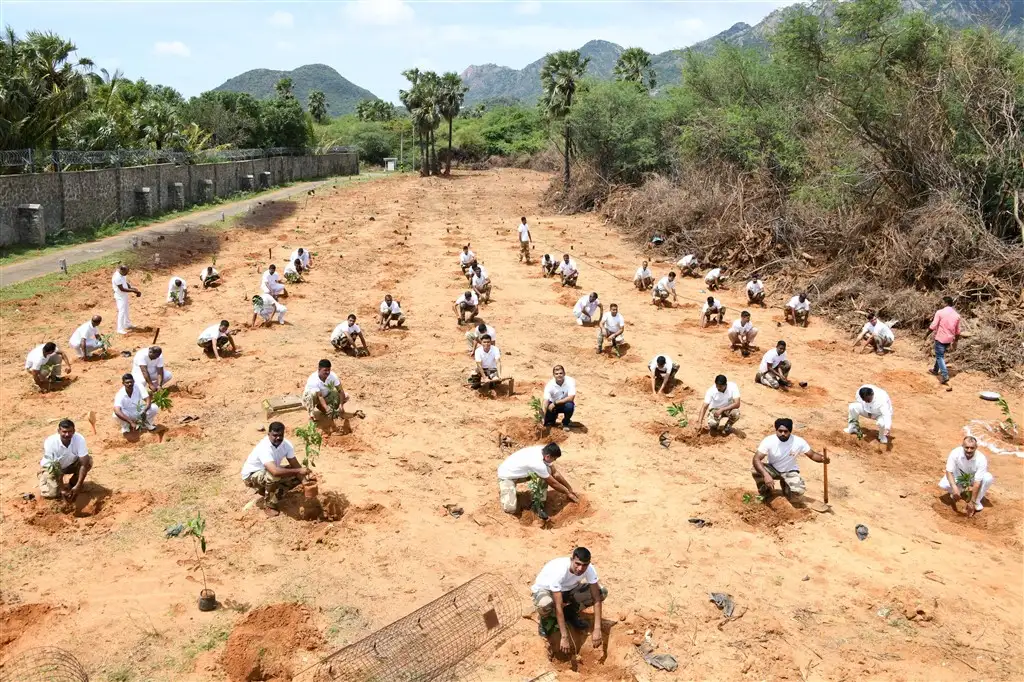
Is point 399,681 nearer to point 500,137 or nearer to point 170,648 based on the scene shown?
point 170,648

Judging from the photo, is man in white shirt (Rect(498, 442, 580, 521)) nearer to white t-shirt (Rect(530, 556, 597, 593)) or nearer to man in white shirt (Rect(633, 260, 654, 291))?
white t-shirt (Rect(530, 556, 597, 593))

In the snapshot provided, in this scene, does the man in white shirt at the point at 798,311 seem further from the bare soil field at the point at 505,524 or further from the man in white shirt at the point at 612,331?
the man in white shirt at the point at 612,331

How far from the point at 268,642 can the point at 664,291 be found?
15109 millimetres

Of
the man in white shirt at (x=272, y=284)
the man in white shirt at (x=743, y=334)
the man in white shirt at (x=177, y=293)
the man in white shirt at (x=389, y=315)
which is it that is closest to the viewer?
the man in white shirt at (x=743, y=334)

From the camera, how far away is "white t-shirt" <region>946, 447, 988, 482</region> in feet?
30.8

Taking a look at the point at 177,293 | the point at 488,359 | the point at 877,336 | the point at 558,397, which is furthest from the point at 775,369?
the point at 177,293

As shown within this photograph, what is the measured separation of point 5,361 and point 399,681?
11.8m

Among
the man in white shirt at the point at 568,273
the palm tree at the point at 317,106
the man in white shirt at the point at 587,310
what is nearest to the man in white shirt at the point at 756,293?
the man in white shirt at the point at 568,273

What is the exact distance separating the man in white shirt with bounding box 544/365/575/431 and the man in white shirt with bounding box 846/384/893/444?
4457 mm

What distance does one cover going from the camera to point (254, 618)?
6992 millimetres

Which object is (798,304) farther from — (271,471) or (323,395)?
(271,471)

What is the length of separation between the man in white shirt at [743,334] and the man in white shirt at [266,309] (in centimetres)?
1018

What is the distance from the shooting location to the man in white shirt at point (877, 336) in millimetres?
16188

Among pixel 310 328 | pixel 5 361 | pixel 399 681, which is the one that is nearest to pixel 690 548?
pixel 399 681
